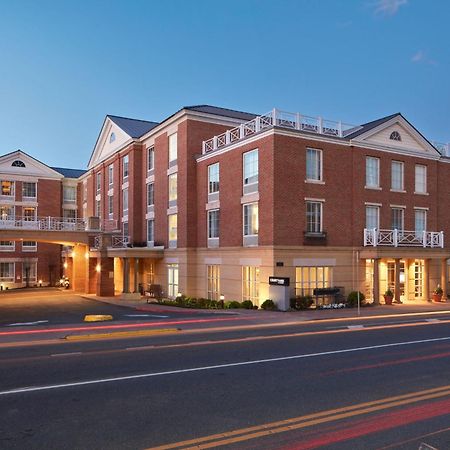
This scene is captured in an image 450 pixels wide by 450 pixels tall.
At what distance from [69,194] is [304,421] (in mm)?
57043

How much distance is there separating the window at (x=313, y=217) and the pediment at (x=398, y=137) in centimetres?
534

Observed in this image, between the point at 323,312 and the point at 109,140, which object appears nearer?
the point at 323,312

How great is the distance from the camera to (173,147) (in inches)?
1384

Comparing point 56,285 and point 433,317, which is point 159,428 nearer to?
point 433,317

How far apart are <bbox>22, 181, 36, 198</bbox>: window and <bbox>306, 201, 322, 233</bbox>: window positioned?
40.0 metres

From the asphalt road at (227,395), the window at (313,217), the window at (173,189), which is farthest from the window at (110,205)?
the asphalt road at (227,395)

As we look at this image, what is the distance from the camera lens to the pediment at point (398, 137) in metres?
30.5

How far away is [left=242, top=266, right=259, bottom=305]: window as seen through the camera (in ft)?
91.2

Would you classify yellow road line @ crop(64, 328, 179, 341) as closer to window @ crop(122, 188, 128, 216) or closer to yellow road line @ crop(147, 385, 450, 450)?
yellow road line @ crop(147, 385, 450, 450)

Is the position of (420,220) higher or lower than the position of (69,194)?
lower

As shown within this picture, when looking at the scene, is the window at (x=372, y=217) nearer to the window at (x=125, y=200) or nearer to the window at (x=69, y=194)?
the window at (x=125, y=200)

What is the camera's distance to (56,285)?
54438 mm

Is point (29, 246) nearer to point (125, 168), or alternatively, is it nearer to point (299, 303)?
point (125, 168)

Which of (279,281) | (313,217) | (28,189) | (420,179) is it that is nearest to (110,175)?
(28,189)
